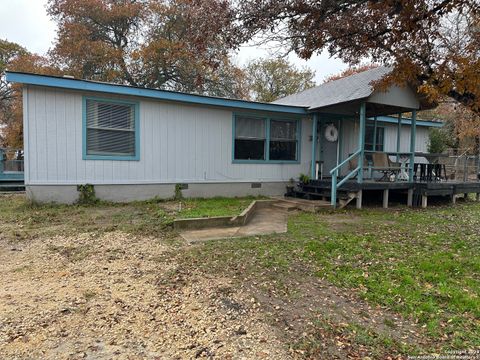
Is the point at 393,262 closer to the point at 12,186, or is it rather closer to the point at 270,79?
the point at 12,186

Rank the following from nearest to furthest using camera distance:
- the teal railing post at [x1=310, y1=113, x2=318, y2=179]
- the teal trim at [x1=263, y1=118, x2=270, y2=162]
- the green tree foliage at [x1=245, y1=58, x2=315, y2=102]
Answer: the teal railing post at [x1=310, y1=113, x2=318, y2=179] < the teal trim at [x1=263, y1=118, x2=270, y2=162] < the green tree foliage at [x1=245, y1=58, x2=315, y2=102]

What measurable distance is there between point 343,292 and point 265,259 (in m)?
1.18

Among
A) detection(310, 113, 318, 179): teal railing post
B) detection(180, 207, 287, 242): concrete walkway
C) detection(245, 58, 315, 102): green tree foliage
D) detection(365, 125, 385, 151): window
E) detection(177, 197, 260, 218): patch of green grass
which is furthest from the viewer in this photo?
detection(245, 58, 315, 102): green tree foliage

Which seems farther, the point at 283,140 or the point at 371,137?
the point at 371,137

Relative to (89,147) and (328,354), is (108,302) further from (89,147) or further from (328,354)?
(89,147)

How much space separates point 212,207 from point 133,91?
136 inches

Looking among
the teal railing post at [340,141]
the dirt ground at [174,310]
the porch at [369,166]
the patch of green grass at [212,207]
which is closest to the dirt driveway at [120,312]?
the dirt ground at [174,310]

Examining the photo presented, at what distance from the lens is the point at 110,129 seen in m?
7.83

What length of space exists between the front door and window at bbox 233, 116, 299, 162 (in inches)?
42.2

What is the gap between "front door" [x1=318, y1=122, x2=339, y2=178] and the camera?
1062cm

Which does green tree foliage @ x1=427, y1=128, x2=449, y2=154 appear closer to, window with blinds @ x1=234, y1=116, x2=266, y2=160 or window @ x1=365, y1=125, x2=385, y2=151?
window @ x1=365, y1=125, x2=385, y2=151

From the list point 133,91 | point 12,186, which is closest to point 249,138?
point 133,91

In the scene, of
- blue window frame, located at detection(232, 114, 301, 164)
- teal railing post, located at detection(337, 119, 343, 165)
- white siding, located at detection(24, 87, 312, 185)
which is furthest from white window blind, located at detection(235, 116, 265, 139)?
teal railing post, located at detection(337, 119, 343, 165)

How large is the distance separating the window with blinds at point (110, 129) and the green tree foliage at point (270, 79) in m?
18.6
